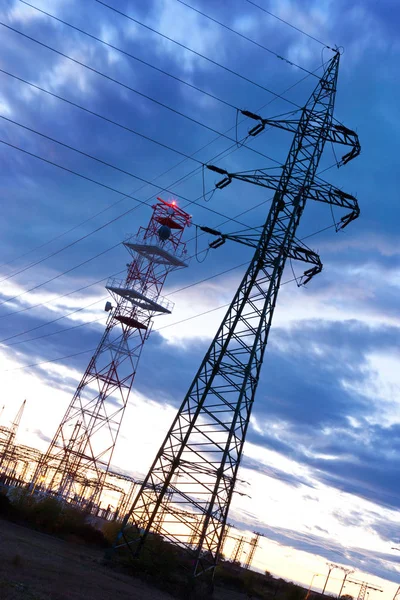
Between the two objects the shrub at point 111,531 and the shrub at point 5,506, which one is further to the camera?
the shrub at point 111,531

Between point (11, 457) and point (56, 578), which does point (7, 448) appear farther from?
point (56, 578)

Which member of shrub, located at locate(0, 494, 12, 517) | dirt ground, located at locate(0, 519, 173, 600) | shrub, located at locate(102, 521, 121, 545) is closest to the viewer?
dirt ground, located at locate(0, 519, 173, 600)

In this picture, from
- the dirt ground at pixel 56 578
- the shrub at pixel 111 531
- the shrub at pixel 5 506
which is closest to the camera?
the dirt ground at pixel 56 578

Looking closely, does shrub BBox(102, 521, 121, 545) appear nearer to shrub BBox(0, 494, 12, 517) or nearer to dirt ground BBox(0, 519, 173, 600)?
shrub BBox(0, 494, 12, 517)

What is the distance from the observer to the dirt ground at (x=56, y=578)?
669 inches

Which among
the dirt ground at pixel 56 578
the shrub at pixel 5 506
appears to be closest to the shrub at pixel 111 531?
the shrub at pixel 5 506

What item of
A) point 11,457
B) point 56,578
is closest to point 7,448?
point 11,457

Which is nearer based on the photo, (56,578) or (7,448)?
(56,578)

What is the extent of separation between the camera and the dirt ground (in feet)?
55.7

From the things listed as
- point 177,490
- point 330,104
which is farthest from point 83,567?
point 330,104

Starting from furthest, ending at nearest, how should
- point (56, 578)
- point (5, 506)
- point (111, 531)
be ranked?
point (111, 531) → point (5, 506) → point (56, 578)

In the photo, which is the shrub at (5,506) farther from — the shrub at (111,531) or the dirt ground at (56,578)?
Answer: the dirt ground at (56,578)

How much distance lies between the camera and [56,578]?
20031 mm

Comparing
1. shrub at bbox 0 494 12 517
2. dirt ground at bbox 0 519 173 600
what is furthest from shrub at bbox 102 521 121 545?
dirt ground at bbox 0 519 173 600
